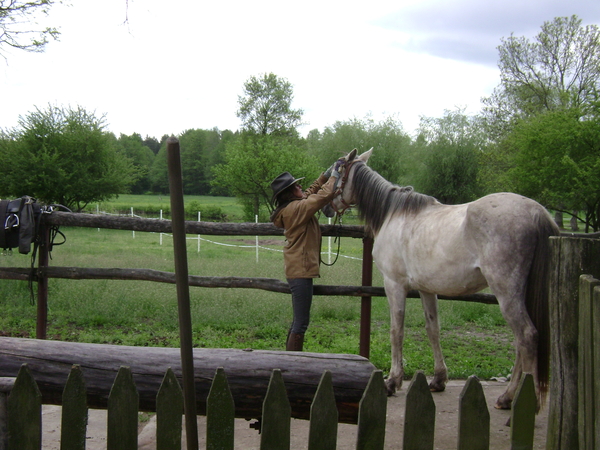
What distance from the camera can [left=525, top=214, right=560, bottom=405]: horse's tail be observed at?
3470 millimetres

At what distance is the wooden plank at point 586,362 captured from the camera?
1551 mm

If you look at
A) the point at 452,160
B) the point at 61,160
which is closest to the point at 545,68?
the point at 452,160

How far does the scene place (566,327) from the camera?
1720 millimetres

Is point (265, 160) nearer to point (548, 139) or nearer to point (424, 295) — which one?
point (548, 139)

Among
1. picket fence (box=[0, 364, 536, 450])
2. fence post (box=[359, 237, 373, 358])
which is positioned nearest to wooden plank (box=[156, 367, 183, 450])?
picket fence (box=[0, 364, 536, 450])

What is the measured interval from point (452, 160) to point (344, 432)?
3962 centimetres

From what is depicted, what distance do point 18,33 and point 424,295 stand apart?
346 inches

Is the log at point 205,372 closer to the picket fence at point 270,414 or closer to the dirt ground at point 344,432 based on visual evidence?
the picket fence at point 270,414

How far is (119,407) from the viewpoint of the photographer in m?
1.92

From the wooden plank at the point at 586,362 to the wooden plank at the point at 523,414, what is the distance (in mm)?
220

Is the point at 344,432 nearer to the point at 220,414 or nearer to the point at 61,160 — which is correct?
the point at 220,414

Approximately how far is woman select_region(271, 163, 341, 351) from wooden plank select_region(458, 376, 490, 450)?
2.41 m

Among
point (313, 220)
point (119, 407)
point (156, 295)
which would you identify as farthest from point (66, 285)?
point (119, 407)

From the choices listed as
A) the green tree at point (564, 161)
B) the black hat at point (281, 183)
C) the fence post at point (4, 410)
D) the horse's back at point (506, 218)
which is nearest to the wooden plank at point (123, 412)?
the fence post at point (4, 410)
